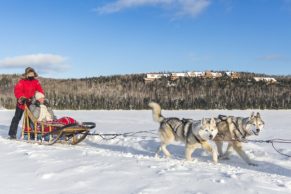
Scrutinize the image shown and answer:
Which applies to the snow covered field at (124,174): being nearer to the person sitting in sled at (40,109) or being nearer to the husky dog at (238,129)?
the husky dog at (238,129)

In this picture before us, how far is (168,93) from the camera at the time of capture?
29.8m

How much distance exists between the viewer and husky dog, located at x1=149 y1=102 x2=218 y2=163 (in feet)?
18.9

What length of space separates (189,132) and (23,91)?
11.8ft

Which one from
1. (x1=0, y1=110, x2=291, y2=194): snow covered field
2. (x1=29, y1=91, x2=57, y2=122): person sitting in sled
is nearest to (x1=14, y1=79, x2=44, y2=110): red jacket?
(x1=29, y1=91, x2=57, y2=122): person sitting in sled

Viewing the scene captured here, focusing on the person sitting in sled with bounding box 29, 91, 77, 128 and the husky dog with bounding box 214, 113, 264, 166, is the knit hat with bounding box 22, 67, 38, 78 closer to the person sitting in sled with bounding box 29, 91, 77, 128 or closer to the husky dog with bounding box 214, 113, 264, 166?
the person sitting in sled with bounding box 29, 91, 77, 128

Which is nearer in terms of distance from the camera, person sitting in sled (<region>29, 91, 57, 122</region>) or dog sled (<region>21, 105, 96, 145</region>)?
dog sled (<region>21, 105, 96, 145</region>)

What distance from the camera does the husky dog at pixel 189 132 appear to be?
576 cm

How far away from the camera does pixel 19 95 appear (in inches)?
311

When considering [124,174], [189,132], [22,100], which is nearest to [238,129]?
[189,132]

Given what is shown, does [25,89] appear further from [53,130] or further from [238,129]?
[238,129]

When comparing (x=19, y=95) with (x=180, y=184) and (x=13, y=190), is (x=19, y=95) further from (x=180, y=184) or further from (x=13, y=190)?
(x=180, y=184)

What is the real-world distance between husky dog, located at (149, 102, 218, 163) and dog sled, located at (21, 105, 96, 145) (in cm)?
154

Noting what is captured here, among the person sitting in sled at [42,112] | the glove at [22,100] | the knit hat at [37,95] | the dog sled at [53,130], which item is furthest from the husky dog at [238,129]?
the glove at [22,100]

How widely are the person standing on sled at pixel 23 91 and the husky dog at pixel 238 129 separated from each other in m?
3.70
